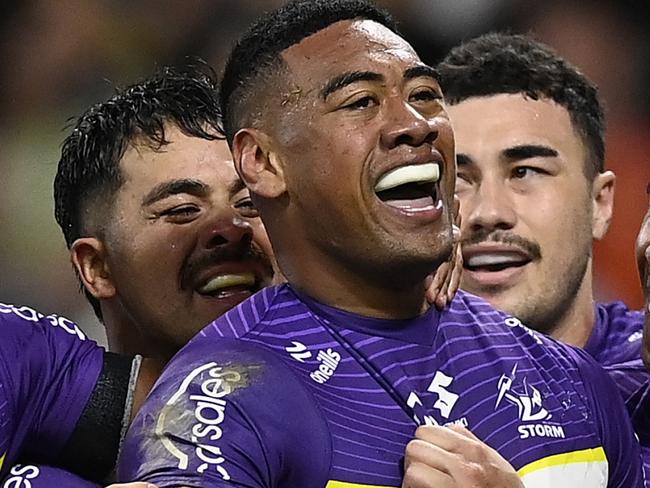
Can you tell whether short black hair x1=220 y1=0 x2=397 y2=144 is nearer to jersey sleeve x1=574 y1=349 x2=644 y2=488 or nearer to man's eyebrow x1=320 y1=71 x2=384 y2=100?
man's eyebrow x1=320 y1=71 x2=384 y2=100

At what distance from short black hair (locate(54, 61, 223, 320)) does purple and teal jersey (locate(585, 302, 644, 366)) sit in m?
0.98

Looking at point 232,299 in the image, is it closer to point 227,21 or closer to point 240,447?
point 240,447

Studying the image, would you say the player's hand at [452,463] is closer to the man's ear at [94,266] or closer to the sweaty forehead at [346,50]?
the sweaty forehead at [346,50]

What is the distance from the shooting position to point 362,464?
63.4 inches

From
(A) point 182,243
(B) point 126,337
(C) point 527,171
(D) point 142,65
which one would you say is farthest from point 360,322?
(D) point 142,65

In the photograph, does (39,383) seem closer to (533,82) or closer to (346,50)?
(346,50)

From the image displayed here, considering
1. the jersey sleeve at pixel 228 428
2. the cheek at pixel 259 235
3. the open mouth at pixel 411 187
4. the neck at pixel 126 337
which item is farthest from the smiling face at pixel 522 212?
the jersey sleeve at pixel 228 428

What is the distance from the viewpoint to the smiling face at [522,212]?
2.86 m

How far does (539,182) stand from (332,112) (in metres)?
1.21

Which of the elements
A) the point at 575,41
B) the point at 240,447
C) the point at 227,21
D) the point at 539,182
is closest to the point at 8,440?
the point at 240,447

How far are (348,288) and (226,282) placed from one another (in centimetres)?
58

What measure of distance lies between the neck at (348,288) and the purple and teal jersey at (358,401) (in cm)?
2

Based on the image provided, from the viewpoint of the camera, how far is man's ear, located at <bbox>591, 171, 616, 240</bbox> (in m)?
3.02

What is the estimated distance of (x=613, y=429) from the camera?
1.87 meters
